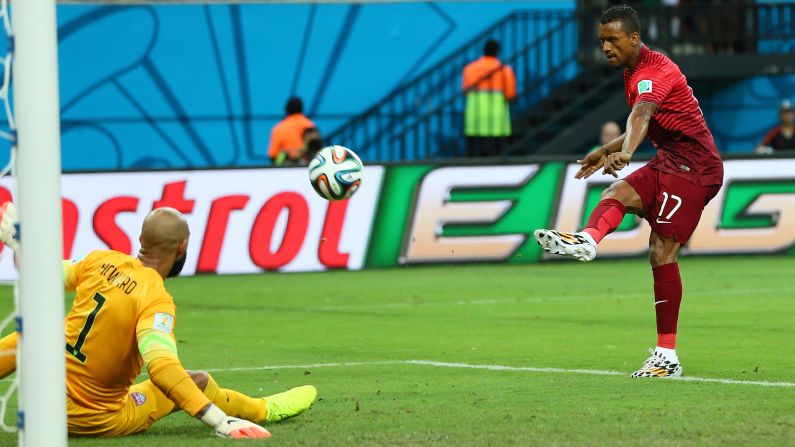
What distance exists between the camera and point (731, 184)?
21250mm

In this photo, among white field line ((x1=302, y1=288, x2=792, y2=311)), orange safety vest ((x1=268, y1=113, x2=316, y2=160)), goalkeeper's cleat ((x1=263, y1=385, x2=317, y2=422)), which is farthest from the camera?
orange safety vest ((x1=268, y1=113, x2=316, y2=160))

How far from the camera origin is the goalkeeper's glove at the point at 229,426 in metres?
7.16

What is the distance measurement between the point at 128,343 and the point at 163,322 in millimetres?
256

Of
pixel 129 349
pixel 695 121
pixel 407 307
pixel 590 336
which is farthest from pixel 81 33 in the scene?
pixel 129 349

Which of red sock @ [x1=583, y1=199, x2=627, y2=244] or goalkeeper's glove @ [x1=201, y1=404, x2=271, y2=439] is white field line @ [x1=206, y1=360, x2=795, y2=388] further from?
goalkeeper's glove @ [x1=201, y1=404, x2=271, y2=439]

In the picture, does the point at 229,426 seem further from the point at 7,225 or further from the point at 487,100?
the point at 487,100

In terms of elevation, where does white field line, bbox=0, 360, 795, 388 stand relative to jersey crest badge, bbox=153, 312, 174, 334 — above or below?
below

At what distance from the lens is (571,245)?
9438mm

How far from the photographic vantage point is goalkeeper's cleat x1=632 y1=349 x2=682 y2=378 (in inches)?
384

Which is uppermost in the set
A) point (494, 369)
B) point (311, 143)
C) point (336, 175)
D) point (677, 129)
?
point (677, 129)

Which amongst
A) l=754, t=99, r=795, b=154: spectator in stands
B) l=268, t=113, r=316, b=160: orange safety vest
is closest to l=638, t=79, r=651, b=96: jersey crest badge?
l=268, t=113, r=316, b=160: orange safety vest

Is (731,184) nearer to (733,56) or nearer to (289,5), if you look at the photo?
(733,56)

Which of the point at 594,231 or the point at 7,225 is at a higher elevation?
the point at 7,225

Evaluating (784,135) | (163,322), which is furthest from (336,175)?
(784,135)
